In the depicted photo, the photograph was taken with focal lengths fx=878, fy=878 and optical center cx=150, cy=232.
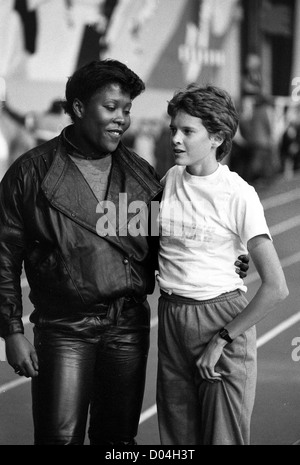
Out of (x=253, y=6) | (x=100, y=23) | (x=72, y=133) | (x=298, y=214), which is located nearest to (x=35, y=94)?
(x=100, y=23)

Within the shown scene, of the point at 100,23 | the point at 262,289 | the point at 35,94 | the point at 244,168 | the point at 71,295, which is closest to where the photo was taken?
the point at 262,289

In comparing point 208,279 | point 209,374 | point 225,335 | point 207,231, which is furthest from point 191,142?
point 209,374

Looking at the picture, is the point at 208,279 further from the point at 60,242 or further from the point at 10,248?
the point at 10,248

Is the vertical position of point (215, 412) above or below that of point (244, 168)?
below

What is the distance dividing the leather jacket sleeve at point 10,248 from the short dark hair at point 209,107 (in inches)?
20.6

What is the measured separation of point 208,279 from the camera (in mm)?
2514

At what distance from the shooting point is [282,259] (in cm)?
748

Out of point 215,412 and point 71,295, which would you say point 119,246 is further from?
point 215,412

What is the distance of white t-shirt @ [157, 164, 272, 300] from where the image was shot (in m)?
2.48

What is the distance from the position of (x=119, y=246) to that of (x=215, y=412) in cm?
57

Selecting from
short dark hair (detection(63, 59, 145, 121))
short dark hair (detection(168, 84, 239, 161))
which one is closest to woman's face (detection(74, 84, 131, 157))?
short dark hair (detection(63, 59, 145, 121))

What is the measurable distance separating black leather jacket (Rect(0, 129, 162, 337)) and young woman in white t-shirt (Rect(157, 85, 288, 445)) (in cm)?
15

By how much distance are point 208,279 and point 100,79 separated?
2.19ft

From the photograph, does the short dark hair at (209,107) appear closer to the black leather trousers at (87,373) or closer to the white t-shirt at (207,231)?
the white t-shirt at (207,231)
